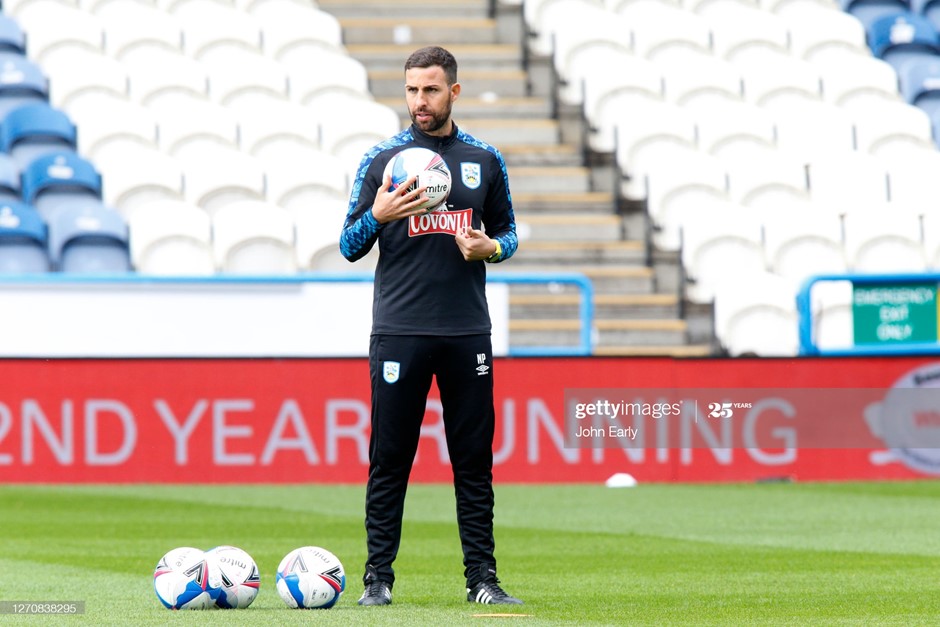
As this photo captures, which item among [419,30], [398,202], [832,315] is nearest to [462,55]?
[419,30]

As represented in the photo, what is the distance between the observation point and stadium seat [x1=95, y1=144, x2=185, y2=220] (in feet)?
55.9

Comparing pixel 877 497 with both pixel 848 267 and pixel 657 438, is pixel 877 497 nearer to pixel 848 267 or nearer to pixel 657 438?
pixel 657 438

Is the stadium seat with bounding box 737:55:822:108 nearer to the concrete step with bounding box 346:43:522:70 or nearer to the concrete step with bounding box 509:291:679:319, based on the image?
the concrete step with bounding box 346:43:522:70

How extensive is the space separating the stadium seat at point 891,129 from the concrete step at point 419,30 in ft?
15.7

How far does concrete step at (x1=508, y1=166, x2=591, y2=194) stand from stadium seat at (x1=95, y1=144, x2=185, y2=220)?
389cm

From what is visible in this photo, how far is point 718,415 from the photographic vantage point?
48.8 ft

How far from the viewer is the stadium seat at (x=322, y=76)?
770 inches

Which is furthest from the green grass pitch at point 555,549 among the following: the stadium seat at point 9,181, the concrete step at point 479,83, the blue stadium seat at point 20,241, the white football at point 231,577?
Result: the concrete step at point 479,83

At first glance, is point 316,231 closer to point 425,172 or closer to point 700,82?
point 700,82

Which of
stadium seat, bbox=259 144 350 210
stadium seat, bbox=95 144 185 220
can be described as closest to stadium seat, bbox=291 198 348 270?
stadium seat, bbox=259 144 350 210

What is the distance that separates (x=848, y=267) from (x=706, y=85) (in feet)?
11.4

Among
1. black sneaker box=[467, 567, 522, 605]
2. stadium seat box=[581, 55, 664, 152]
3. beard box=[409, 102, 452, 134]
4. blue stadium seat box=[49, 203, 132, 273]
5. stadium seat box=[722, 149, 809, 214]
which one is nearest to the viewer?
beard box=[409, 102, 452, 134]

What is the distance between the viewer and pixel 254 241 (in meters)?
16.2

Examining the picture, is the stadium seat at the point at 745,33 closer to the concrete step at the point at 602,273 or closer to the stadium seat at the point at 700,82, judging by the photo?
the stadium seat at the point at 700,82
